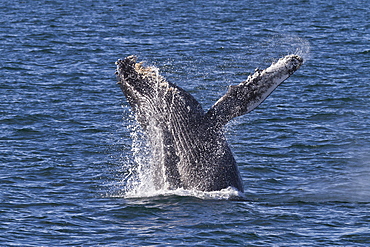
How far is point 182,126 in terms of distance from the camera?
1716cm

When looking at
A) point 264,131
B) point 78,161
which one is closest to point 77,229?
point 78,161

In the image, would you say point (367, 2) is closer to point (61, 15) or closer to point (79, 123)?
point (61, 15)

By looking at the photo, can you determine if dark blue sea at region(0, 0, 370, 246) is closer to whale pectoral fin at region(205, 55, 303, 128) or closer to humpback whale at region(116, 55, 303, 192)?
humpback whale at region(116, 55, 303, 192)

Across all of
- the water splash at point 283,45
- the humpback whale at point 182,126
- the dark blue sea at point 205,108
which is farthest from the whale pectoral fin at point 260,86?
the water splash at point 283,45

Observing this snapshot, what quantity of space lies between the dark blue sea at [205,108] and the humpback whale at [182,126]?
441mm

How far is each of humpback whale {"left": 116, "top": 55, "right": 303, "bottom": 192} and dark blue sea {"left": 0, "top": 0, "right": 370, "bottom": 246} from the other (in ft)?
1.45

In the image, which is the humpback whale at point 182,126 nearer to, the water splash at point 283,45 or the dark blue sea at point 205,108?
the dark blue sea at point 205,108

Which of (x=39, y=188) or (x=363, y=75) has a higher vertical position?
(x=363, y=75)

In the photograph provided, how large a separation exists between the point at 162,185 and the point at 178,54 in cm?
2265

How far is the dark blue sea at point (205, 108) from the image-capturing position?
16.5 meters

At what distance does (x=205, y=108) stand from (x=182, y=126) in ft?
36.8

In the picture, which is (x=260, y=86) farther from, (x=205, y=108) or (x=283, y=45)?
(x=283, y=45)

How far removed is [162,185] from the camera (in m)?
17.8

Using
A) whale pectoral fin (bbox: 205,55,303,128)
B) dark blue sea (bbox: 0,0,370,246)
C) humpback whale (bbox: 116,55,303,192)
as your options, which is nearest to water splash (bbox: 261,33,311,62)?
dark blue sea (bbox: 0,0,370,246)
